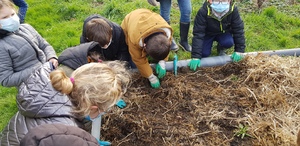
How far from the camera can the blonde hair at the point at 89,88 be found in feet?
6.62

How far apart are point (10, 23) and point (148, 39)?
1.27 metres

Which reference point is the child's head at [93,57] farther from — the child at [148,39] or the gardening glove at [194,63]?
the gardening glove at [194,63]

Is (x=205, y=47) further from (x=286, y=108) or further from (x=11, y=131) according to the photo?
(x=11, y=131)

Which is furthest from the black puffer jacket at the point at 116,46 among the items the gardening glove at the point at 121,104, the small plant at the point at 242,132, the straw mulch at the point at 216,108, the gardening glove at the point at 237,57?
the small plant at the point at 242,132

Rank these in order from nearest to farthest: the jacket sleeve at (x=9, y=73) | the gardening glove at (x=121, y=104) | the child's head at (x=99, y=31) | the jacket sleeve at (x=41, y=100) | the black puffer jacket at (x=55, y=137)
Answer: the black puffer jacket at (x=55, y=137) < the jacket sleeve at (x=41, y=100) < the jacket sleeve at (x=9, y=73) < the child's head at (x=99, y=31) < the gardening glove at (x=121, y=104)

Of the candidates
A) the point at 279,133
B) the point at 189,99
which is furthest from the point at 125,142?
the point at 279,133

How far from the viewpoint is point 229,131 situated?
10.1 ft

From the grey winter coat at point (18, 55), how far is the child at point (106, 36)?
53cm

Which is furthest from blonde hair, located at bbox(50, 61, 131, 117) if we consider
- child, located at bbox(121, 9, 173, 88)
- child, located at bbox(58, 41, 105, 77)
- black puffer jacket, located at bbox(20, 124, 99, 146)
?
child, located at bbox(121, 9, 173, 88)

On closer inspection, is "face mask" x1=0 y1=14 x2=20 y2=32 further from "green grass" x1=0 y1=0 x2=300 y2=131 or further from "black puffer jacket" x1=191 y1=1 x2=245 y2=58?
"black puffer jacket" x1=191 y1=1 x2=245 y2=58

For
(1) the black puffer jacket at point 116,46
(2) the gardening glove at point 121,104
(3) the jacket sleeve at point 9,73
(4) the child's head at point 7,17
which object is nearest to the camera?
(4) the child's head at point 7,17

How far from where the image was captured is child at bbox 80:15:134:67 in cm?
312

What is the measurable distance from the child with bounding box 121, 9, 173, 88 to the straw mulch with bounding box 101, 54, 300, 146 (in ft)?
0.66

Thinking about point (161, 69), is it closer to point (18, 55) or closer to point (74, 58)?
point (74, 58)
